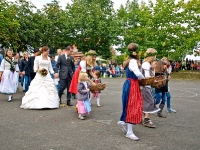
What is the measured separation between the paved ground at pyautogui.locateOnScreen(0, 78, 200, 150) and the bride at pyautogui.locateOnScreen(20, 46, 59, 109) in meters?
0.42

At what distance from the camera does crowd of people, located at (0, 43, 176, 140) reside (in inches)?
235

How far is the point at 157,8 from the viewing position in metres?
36.6

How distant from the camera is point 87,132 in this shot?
634 centimetres

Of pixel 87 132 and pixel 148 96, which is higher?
pixel 148 96

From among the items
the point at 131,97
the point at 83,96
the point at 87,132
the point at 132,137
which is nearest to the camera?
the point at 132,137

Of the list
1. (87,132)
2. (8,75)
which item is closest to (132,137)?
(87,132)

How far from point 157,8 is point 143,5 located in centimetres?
290

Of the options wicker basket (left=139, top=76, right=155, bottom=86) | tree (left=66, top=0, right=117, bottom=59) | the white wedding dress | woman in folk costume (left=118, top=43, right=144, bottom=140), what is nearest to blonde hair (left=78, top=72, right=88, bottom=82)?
the white wedding dress

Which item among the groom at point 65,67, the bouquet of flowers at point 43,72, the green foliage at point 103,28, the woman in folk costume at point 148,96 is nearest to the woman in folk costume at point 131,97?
the woman in folk costume at point 148,96

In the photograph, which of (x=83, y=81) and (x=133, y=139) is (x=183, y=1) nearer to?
(x=83, y=81)

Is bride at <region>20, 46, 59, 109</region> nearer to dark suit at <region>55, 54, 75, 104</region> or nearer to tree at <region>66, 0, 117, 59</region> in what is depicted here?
dark suit at <region>55, 54, 75, 104</region>

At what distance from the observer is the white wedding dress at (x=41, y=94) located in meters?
9.30

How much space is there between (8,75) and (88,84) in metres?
4.47

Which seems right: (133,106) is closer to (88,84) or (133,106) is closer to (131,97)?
(131,97)
